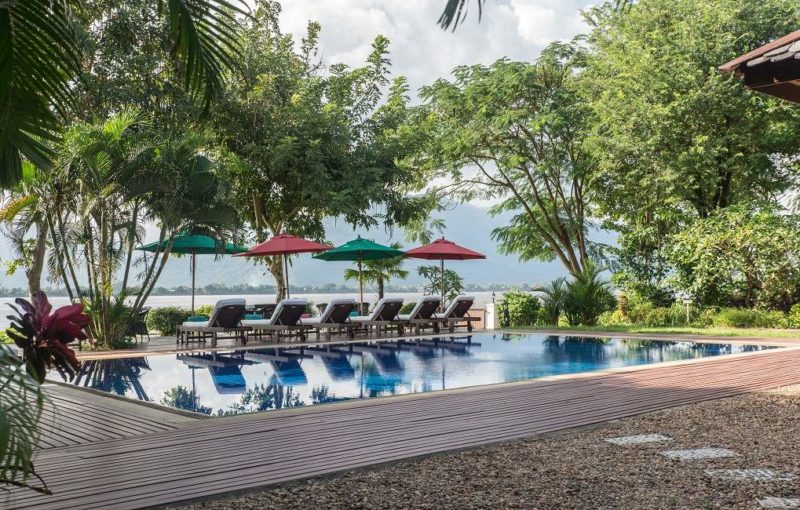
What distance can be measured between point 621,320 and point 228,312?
1012 cm

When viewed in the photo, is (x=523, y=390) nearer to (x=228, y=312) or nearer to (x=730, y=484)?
(x=730, y=484)

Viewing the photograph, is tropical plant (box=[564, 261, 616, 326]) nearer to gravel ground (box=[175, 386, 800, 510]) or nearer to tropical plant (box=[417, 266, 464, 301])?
tropical plant (box=[417, 266, 464, 301])

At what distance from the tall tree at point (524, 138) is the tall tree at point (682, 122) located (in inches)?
55.8

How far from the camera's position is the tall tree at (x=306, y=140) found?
18.6 m

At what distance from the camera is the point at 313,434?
5.44 meters

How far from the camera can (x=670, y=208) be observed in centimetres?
1895

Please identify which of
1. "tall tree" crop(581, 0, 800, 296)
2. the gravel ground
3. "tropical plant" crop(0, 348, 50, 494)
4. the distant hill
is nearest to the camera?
"tropical plant" crop(0, 348, 50, 494)

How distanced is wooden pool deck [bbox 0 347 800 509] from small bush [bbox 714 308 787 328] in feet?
27.2

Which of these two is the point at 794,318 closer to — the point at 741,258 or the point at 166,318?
the point at 741,258

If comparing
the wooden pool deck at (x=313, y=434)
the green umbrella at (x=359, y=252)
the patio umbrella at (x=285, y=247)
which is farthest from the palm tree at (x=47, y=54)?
the green umbrella at (x=359, y=252)

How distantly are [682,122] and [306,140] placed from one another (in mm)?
9052

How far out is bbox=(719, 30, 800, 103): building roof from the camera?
14.2 feet

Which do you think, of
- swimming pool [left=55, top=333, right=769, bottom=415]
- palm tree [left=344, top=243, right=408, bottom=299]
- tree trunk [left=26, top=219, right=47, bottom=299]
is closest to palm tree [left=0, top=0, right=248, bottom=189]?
swimming pool [left=55, top=333, right=769, bottom=415]

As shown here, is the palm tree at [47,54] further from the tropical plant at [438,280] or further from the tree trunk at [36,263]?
the tropical plant at [438,280]
